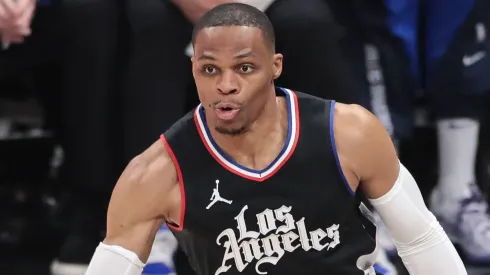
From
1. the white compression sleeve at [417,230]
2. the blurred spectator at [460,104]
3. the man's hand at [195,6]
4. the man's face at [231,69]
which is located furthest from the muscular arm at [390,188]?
the blurred spectator at [460,104]

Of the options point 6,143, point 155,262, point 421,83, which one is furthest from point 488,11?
point 6,143

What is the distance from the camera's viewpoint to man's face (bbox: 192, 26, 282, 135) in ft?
2.86

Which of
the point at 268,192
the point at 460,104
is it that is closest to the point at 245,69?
the point at 268,192

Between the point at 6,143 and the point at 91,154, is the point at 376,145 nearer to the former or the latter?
the point at 91,154

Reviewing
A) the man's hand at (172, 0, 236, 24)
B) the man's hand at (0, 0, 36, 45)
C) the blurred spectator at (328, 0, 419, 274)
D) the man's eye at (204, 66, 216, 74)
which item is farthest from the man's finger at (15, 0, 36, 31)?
the man's eye at (204, 66, 216, 74)

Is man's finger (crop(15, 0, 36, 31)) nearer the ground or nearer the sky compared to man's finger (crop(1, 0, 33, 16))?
nearer the ground

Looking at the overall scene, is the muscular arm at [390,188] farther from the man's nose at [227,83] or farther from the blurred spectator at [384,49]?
the blurred spectator at [384,49]

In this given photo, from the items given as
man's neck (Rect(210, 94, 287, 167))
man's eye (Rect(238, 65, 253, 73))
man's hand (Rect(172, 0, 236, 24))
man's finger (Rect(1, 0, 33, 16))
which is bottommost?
man's neck (Rect(210, 94, 287, 167))

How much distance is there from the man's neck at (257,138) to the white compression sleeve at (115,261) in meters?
0.15

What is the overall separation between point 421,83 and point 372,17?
17 cm

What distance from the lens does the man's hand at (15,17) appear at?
1.39 m

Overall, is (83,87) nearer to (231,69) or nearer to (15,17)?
(15,17)

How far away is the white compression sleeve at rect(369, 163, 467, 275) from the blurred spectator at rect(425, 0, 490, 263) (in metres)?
0.52

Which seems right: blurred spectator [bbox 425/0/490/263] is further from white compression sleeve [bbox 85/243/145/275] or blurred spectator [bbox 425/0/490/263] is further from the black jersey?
white compression sleeve [bbox 85/243/145/275]
